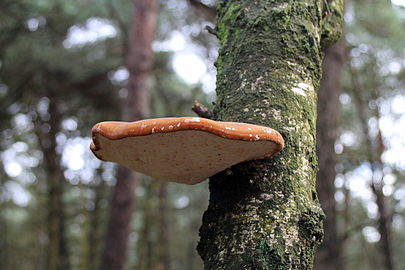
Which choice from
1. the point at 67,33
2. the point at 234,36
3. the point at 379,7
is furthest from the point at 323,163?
the point at 67,33

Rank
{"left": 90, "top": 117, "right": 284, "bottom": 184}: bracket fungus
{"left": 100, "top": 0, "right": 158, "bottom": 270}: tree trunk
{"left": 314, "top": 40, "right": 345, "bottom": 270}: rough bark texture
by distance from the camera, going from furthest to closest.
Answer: {"left": 100, "top": 0, "right": 158, "bottom": 270}: tree trunk → {"left": 314, "top": 40, "right": 345, "bottom": 270}: rough bark texture → {"left": 90, "top": 117, "right": 284, "bottom": 184}: bracket fungus

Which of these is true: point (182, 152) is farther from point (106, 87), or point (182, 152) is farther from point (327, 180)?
point (106, 87)

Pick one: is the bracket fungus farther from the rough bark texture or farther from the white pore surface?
the rough bark texture

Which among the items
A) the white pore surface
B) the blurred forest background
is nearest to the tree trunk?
the blurred forest background

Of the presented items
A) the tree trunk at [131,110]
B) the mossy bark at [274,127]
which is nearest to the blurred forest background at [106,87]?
the tree trunk at [131,110]

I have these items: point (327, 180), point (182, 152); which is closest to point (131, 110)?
point (327, 180)

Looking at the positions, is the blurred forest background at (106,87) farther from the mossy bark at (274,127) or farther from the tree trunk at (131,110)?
the mossy bark at (274,127)
